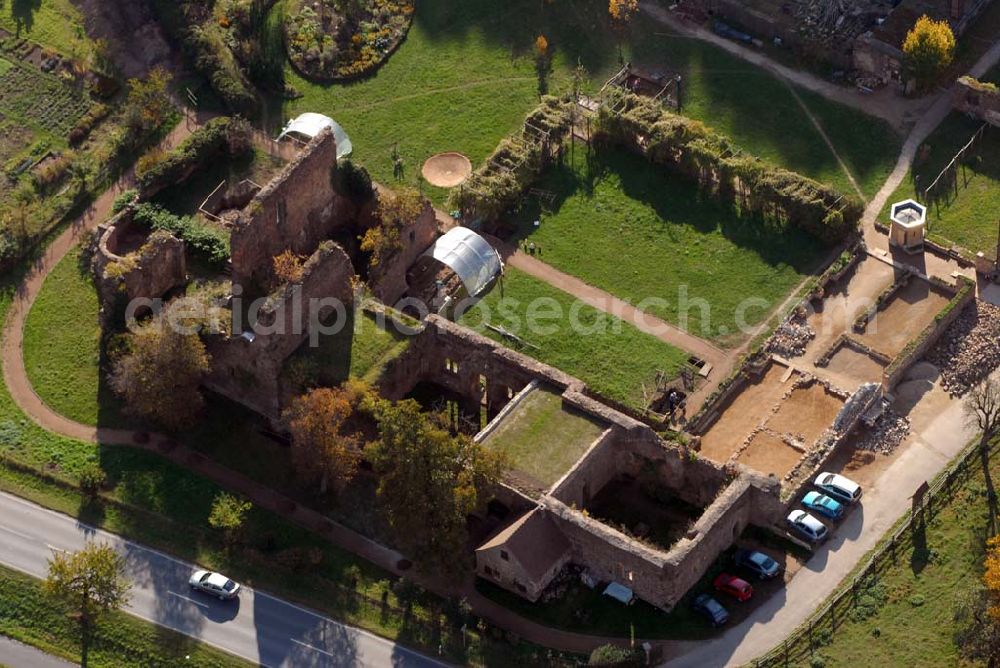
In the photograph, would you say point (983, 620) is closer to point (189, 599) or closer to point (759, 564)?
point (759, 564)

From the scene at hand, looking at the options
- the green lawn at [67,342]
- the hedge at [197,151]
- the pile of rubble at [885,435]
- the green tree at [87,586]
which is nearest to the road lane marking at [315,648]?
the green tree at [87,586]

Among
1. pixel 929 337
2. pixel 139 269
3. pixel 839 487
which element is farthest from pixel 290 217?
pixel 929 337

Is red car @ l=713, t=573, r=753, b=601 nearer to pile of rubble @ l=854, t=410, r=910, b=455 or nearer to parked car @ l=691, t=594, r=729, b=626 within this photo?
parked car @ l=691, t=594, r=729, b=626

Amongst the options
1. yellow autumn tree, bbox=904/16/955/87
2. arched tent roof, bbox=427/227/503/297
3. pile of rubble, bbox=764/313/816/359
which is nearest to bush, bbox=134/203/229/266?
arched tent roof, bbox=427/227/503/297

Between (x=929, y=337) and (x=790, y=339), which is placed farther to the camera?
(x=790, y=339)

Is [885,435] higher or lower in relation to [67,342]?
higher
